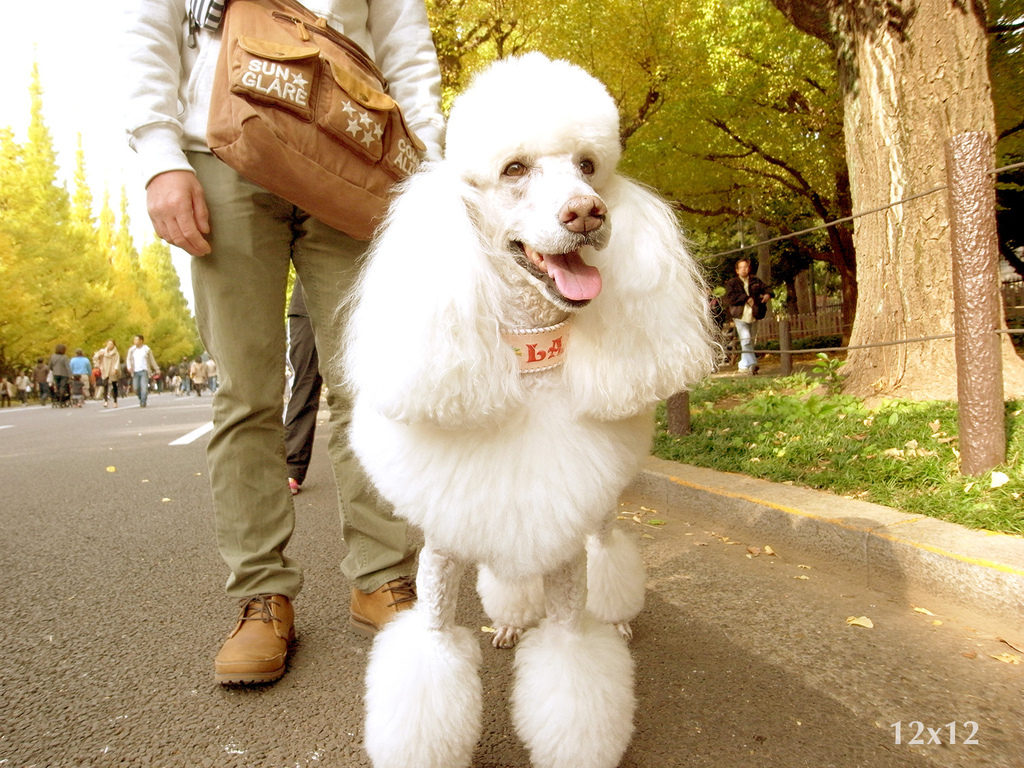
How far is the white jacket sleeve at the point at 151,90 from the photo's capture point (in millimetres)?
1762

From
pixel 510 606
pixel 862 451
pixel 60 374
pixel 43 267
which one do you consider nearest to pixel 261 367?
pixel 510 606

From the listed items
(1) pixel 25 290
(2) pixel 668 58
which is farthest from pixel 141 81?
(1) pixel 25 290

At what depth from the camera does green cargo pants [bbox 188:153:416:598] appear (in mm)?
1899

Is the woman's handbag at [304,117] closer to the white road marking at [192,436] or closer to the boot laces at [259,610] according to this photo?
the boot laces at [259,610]

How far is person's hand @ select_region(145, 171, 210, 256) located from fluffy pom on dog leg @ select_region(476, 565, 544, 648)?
1.28 metres

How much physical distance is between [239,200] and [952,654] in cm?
244

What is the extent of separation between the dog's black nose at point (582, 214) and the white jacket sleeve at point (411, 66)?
0.98 m

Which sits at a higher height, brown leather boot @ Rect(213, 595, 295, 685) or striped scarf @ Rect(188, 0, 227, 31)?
striped scarf @ Rect(188, 0, 227, 31)

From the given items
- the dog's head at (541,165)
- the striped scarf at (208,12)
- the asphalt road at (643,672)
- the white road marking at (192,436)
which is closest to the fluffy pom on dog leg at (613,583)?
the asphalt road at (643,672)

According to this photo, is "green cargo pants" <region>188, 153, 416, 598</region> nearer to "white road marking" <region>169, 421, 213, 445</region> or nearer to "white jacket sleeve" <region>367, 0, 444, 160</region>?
"white jacket sleeve" <region>367, 0, 444, 160</region>

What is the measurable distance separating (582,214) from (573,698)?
1.05 m

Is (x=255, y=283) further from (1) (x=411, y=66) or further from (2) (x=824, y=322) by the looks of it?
(2) (x=824, y=322)

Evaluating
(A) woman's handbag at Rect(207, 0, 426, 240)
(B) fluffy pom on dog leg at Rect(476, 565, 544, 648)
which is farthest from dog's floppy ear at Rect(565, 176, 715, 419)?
(B) fluffy pom on dog leg at Rect(476, 565, 544, 648)

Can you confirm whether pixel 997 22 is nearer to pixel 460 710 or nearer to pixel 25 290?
pixel 460 710
